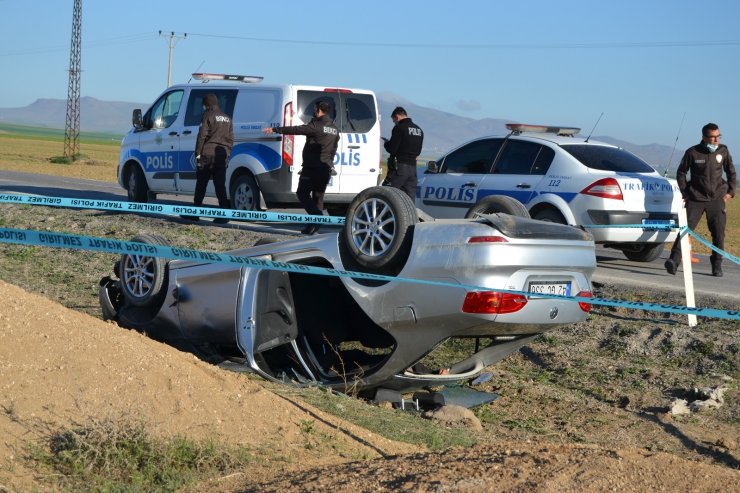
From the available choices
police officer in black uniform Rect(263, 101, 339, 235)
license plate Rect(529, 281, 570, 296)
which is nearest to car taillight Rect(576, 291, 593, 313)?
license plate Rect(529, 281, 570, 296)

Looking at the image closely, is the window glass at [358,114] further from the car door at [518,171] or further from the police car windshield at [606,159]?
the police car windshield at [606,159]

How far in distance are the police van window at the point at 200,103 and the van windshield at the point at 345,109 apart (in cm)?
146

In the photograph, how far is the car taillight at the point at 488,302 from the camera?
6.47 metres

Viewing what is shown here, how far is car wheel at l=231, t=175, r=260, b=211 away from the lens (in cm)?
1574

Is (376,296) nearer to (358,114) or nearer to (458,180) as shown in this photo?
(458,180)

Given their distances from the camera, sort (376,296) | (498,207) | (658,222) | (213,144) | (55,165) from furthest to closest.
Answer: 1. (55,165)
2. (213,144)
3. (658,222)
4. (498,207)
5. (376,296)

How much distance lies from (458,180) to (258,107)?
352 centimetres

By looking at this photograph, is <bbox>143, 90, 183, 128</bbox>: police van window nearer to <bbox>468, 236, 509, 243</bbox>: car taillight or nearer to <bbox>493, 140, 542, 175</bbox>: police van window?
<bbox>493, 140, 542, 175</bbox>: police van window

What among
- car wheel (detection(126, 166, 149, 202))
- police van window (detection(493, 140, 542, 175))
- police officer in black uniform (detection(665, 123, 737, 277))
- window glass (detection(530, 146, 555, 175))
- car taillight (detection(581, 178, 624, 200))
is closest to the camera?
police officer in black uniform (detection(665, 123, 737, 277))

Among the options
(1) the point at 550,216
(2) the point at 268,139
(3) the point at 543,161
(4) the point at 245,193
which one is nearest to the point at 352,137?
(2) the point at 268,139

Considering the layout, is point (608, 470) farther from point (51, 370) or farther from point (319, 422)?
point (51, 370)

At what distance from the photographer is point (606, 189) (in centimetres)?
1262

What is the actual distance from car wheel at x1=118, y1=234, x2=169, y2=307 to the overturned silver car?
11mm

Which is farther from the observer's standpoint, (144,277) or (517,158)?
(517,158)
